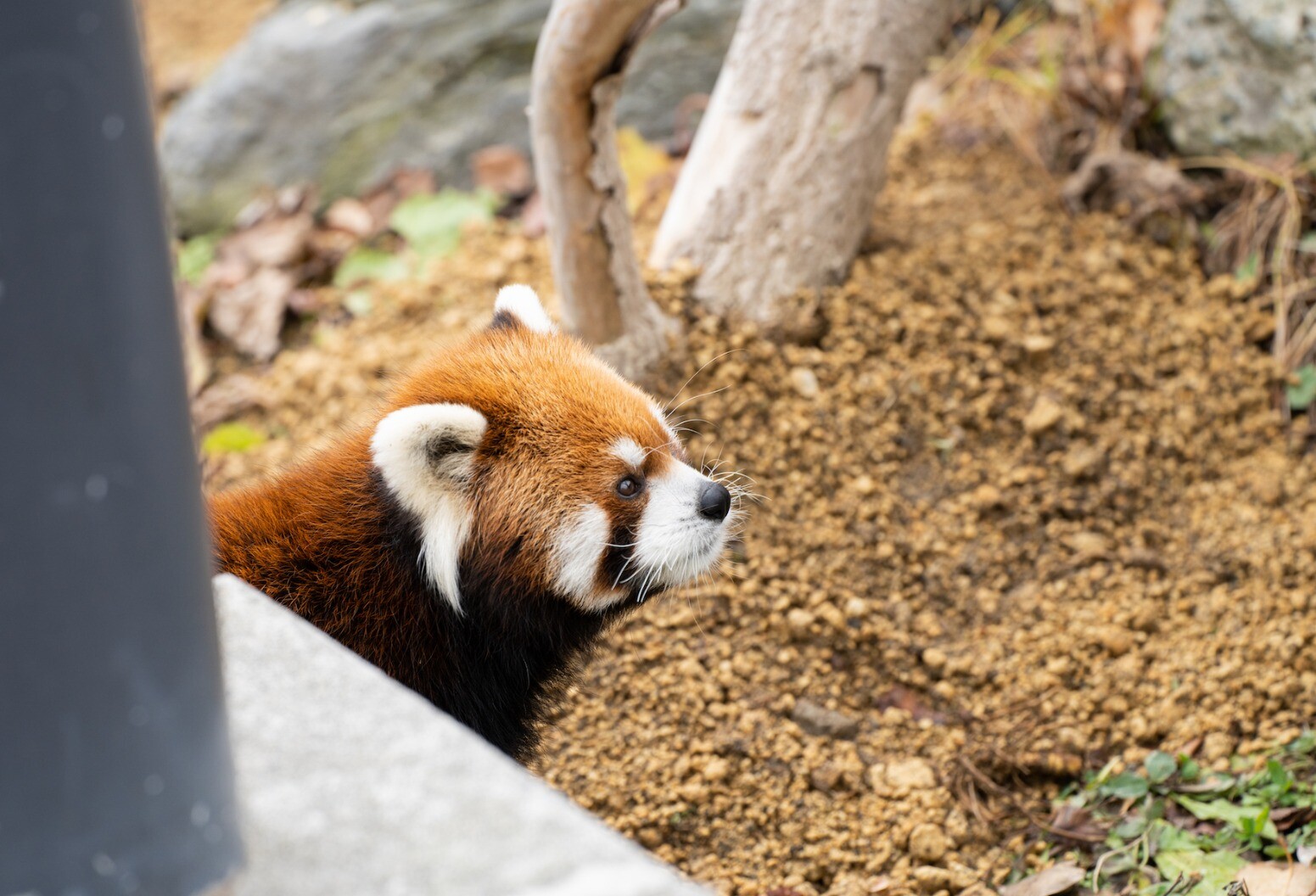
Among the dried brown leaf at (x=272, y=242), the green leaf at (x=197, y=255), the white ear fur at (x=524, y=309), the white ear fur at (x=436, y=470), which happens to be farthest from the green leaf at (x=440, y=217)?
the white ear fur at (x=436, y=470)

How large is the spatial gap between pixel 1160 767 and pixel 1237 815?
0.21 m

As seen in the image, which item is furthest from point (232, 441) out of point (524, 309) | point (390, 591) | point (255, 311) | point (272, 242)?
point (390, 591)

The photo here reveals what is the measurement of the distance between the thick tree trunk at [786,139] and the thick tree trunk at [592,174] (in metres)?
0.35

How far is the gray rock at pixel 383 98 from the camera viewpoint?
5.26 metres

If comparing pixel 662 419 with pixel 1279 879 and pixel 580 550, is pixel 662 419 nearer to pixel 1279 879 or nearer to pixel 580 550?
pixel 580 550

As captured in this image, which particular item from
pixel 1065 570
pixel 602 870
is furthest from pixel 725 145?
pixel 602 870

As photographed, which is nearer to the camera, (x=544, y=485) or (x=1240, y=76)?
(x=544, y=485)

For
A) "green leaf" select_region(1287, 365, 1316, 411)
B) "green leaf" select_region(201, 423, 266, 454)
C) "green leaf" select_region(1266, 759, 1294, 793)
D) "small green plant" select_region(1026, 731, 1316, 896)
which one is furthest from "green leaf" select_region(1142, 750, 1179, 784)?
"green leaf" select_region(201, 423, 266, 454)

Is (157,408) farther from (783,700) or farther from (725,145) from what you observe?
(725,145)

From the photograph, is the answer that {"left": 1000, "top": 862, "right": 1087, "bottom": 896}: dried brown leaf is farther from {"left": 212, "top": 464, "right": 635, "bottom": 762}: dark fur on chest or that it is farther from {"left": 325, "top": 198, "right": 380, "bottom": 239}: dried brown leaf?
{"left": 325, "top": 198, "right": 380, "bottom": 239}: dried brown leaf

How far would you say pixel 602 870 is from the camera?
1273mm

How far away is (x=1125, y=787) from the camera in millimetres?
2748

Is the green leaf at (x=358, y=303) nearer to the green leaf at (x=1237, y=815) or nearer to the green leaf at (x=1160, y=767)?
the green leaf at (x=1160, y=767)

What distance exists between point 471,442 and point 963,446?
1.92 metres
